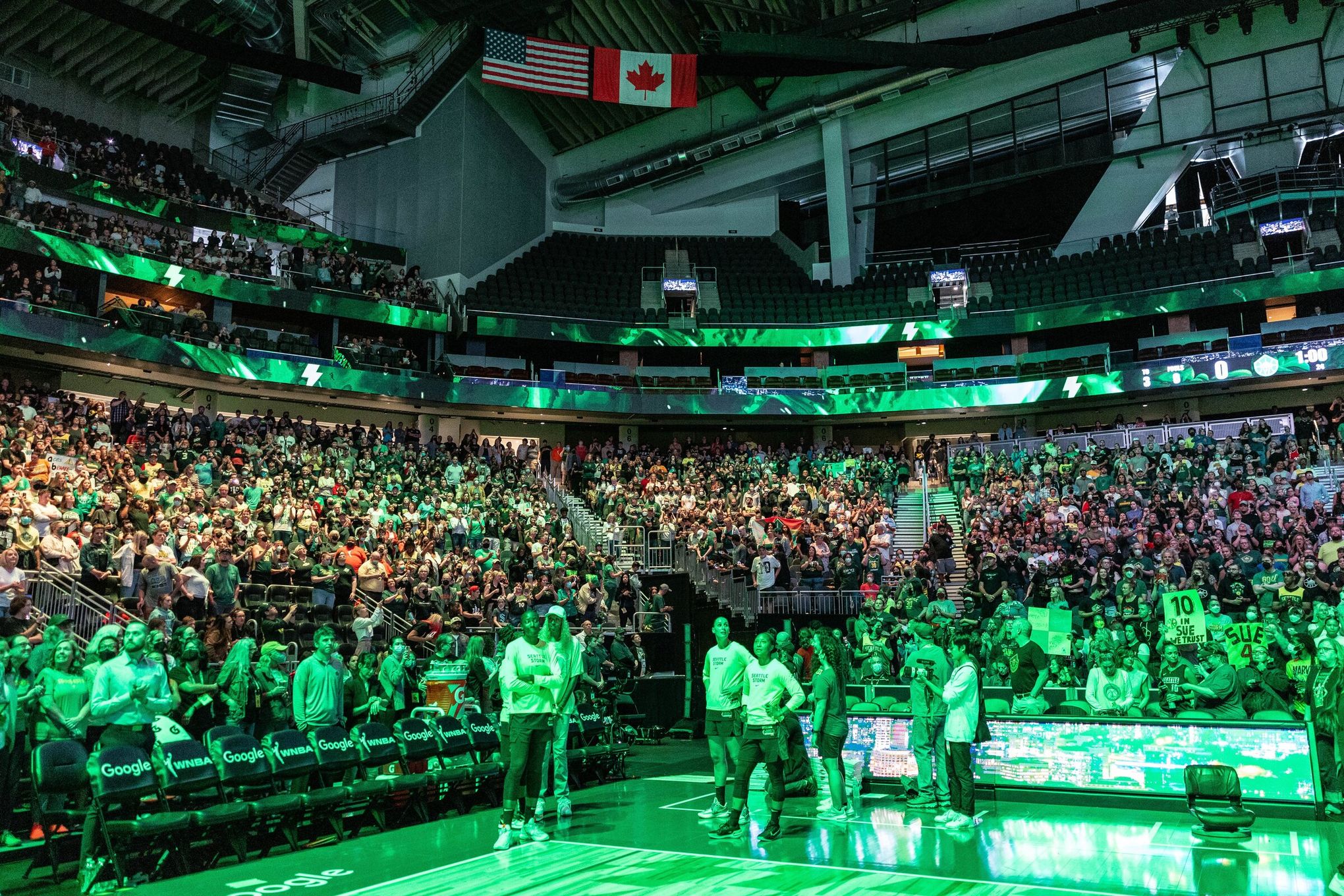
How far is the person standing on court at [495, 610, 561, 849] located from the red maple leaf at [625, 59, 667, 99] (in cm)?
2759

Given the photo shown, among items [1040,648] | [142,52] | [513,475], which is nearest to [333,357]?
[513,475]

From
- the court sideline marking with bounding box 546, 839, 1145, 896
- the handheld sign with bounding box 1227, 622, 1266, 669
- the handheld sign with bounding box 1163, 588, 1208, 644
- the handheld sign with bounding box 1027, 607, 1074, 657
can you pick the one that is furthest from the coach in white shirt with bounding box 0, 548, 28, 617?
the handheld sign with bounding box 1163, 588, 1208, 644

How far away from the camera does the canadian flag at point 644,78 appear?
3325 centimetres

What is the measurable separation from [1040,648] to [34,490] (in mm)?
15221

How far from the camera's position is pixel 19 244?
24266mm

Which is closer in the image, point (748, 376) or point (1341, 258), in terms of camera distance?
point (1341, 258)

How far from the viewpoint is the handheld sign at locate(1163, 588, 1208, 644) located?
14797mm

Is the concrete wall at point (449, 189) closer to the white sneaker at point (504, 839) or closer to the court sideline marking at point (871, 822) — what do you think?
the court sideline marking at point (871, 822)

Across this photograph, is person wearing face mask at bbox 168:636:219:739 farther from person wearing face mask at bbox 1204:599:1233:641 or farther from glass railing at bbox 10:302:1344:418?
glass railing at bbox 10:302:1344:418

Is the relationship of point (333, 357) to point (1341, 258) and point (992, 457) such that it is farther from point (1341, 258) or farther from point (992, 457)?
point (1341, 258)

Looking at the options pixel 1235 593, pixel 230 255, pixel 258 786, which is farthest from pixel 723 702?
pixel 230 255

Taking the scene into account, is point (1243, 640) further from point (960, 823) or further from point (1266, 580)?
point (960, 823)

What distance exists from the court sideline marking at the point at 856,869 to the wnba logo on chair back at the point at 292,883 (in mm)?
506

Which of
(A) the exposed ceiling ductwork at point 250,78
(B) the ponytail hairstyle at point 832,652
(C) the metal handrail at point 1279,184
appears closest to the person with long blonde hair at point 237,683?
(B) the ponytail hairstyle at point 832,652
